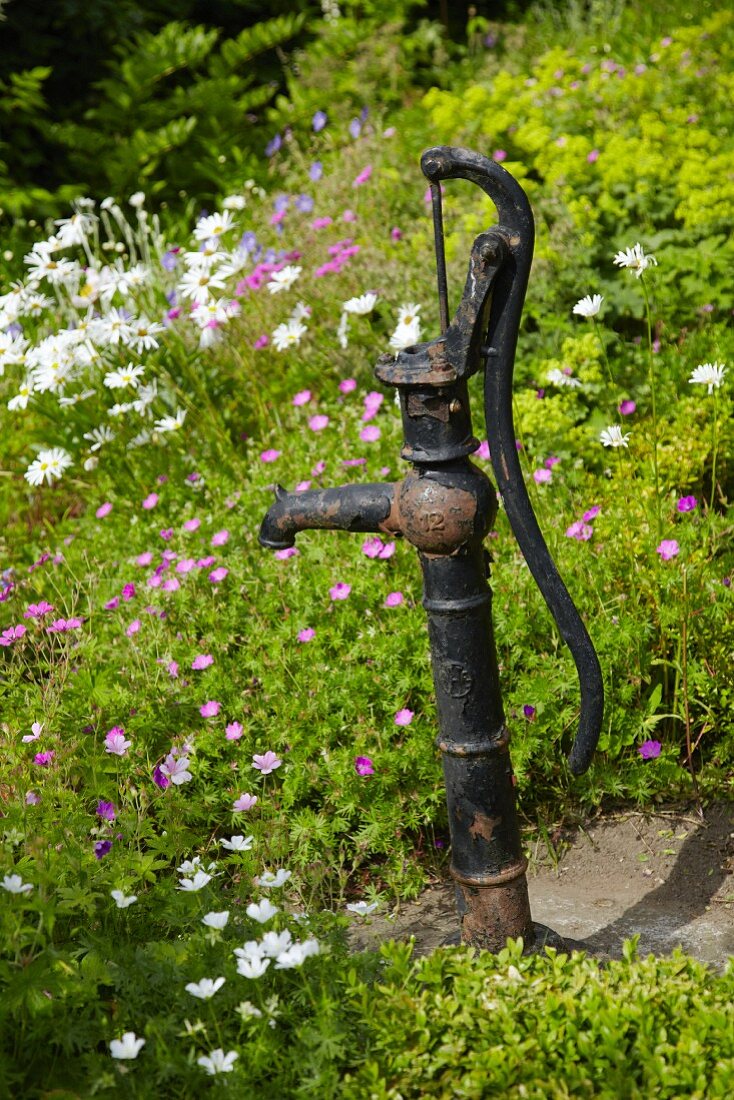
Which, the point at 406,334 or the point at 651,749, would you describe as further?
the point at 406,334

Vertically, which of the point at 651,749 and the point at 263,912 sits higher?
the point at 263,912

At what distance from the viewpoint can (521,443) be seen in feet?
10.2

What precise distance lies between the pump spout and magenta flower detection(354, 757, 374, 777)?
66 centimetres

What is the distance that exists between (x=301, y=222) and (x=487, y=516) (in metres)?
3.87

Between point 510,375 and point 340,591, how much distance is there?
1180 mm

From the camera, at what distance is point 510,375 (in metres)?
1.65

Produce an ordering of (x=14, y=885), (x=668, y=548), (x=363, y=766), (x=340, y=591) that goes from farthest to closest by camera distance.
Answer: (x=340, y=591) → (x=668, y=548) → (x=363, y=766) → (x=14, y=885)

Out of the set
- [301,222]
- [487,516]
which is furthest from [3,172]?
[487,516]

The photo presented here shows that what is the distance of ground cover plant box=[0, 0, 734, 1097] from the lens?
62.3 inches

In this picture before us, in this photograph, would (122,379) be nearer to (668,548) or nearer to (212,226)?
(212,226)

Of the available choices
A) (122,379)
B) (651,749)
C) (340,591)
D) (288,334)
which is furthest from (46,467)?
(651,749)

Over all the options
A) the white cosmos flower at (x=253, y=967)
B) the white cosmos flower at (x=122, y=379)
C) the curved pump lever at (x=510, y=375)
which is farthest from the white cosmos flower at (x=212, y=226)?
the white cosmos flower at (x=253, y=967)

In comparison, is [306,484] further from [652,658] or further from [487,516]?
[487,516]

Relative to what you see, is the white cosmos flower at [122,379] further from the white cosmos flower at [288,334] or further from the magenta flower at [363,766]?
the magenta flower at [363,766]
